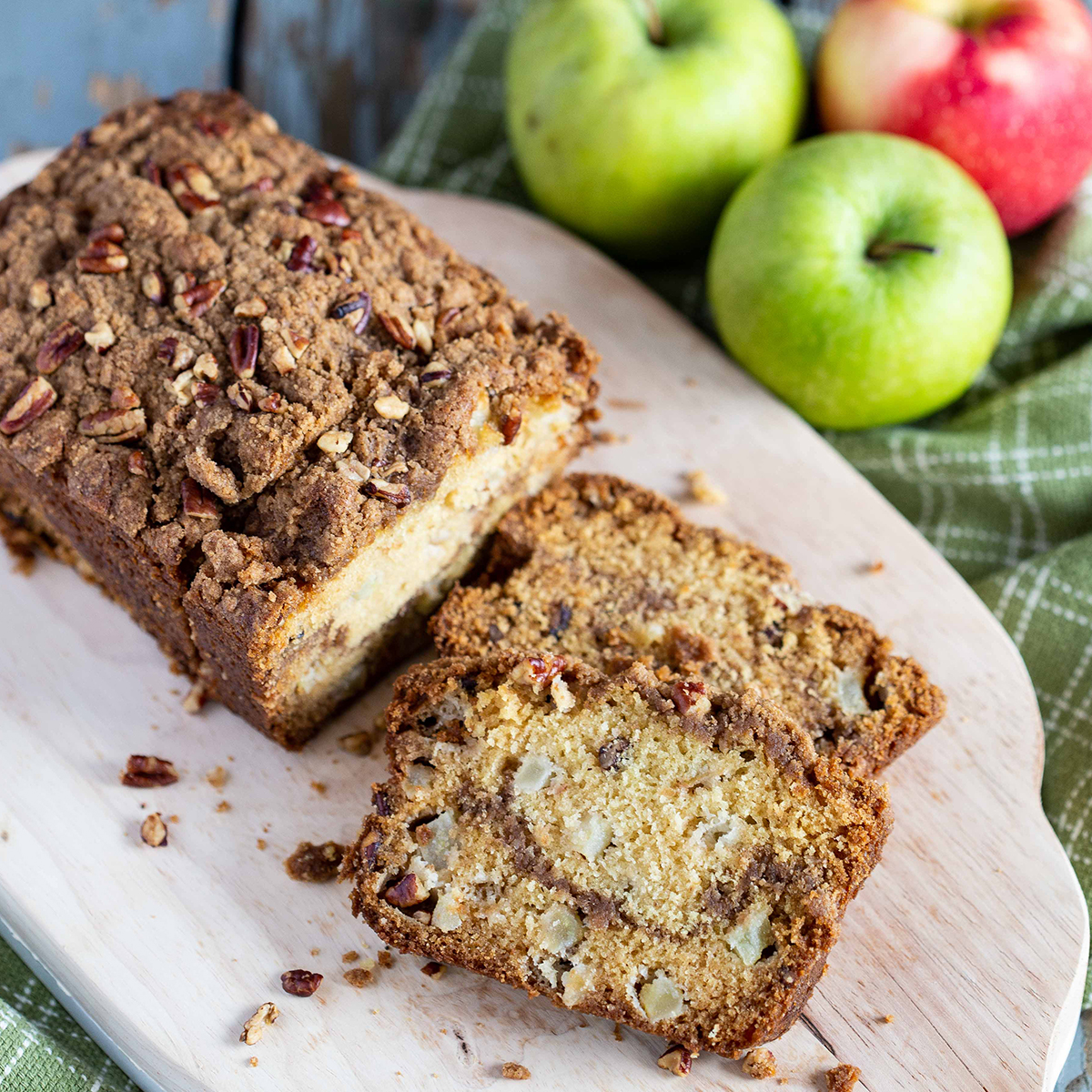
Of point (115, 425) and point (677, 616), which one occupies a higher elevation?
point (115, 425)

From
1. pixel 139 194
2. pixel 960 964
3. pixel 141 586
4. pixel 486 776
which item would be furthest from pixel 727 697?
pixel 139 194

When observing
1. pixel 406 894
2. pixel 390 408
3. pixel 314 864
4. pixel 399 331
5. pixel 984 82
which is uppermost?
pixel 984 82

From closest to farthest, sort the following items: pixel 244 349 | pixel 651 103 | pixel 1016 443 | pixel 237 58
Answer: pixel 244 349, pixel 651 103, pixel 1016 443, pixel 237 58

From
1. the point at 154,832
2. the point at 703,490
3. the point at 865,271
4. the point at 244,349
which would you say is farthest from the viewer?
the point at 703,490

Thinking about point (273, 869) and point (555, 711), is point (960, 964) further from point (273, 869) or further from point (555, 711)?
point (273, 869)

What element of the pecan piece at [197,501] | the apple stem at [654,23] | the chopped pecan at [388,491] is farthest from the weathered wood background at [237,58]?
the chopped pecan at [388,491]

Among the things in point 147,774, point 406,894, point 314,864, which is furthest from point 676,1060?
point 147,774

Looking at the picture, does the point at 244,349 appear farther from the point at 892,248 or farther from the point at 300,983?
the point at 892,248

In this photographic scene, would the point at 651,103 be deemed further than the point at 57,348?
Yes
